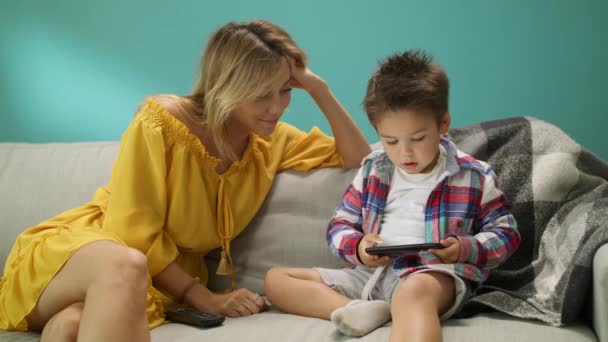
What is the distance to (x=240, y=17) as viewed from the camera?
8.32 feet

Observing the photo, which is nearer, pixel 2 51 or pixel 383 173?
pixel 383 173

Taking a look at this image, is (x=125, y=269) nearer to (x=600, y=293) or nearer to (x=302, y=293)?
(x=302, y=293)

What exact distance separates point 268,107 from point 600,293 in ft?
3.03

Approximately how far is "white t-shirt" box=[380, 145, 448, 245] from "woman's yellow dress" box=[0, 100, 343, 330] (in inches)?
17.9

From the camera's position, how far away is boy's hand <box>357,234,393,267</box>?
161cm

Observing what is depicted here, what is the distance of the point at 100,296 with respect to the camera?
138 centimetres

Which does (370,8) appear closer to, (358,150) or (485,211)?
(358,150)

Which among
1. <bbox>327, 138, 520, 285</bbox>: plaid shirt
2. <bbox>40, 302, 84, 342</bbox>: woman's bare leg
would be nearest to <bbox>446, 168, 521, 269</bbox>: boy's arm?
<bbox>327, 138, 520, 285</bbox>: plaid shirt

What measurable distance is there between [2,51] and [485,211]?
7.42 ft

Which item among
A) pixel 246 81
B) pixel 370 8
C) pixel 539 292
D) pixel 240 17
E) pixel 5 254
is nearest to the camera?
pixel 539 292

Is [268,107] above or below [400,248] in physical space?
above

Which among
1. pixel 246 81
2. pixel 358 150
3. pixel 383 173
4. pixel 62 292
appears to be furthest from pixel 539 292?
pixel 62 292

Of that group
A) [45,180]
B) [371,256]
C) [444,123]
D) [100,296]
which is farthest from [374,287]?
[45,180]

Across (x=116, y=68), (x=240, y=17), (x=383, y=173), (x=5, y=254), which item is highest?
(x=240, y=17)
